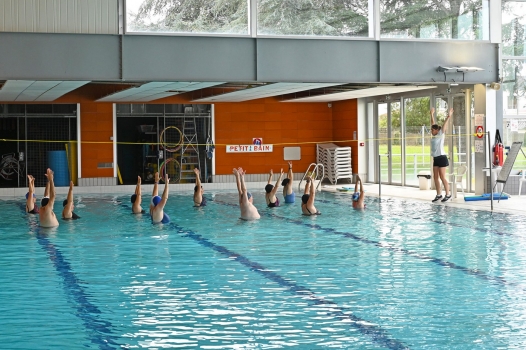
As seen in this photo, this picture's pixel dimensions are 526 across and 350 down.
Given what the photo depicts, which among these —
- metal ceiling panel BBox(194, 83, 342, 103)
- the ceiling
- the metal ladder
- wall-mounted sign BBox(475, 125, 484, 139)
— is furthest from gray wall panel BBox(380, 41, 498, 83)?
the metal ladder

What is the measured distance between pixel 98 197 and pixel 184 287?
13.2 m

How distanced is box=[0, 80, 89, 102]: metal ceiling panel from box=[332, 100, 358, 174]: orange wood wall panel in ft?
30.5

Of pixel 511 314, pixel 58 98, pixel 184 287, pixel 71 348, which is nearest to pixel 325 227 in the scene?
pixel 184 287

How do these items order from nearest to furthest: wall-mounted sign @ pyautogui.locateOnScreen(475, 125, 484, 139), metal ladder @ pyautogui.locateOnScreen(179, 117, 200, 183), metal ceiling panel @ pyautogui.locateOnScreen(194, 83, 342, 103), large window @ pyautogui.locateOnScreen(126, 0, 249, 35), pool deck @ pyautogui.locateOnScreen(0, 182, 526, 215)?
pool deck @ pyautogui.locateOnScreen(0, 182, 526, 215), large window @ pyautogui.locateOnScreen(126, 0, 249, 35), wall-mounted sign @ pyautogui.locateOnScreen(475, 125, 484, 139), metal ceiling panel @ pyautogui.locateOnScreen(194, 83, 342, 103), metal ladder @ pyautogui.locateOnScreen(179, 117, 200, 183)

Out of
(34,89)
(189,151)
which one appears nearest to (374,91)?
(189,151)

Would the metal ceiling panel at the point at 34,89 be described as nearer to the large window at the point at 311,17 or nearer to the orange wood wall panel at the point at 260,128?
the orange wood wall panel at the point at 260,128

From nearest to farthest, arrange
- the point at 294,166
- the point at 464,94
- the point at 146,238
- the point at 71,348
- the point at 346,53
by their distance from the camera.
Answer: the point at 71,348, the point at 146,238, the point at 346,53, the point at 464,94, the point at 294,166

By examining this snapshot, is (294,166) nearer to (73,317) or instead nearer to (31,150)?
(31,150)

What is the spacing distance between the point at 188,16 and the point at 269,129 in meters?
9.67

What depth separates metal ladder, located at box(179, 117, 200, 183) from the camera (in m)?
24.5

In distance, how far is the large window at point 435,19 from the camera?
17359 mm

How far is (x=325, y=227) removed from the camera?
39.9 feet

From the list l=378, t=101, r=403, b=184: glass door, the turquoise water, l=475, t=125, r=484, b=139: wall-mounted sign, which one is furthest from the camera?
l=378, t=101, r=403, b=184: glass door

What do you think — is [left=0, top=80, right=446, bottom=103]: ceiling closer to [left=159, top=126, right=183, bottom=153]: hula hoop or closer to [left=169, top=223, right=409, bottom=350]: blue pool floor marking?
[left=159, top=126, right=183, bottom=153]: hula hoop
